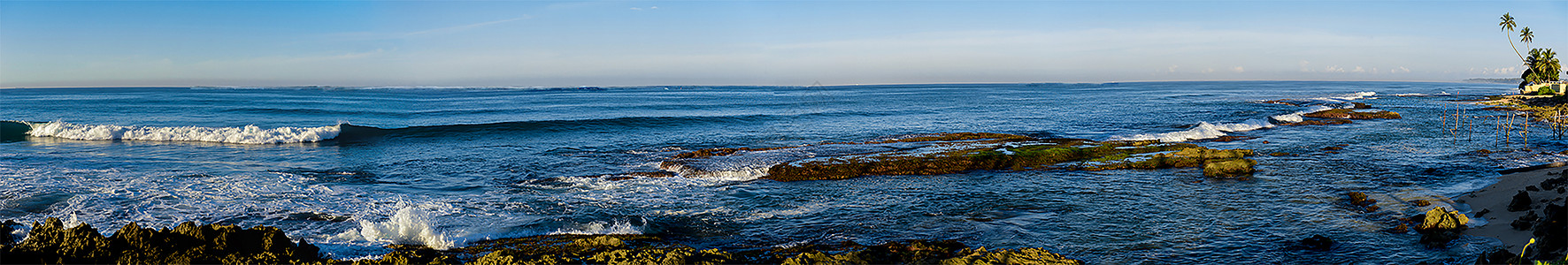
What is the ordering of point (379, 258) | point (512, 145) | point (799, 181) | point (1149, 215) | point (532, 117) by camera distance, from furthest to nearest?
1. point (532, 117)
2. point (512, 145)
3. point (799, 181)
4. point (1149, 215)
5. point (379, 258)

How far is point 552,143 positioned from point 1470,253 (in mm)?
23318

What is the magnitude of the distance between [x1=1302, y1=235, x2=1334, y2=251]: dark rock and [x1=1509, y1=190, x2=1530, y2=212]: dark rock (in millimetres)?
3789

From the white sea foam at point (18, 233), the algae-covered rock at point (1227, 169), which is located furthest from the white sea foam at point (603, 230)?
the algae-covered rock at point (1227, 169)

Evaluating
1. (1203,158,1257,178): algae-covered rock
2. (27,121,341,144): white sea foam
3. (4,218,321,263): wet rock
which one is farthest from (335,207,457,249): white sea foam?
(27,121,341,144): white sea foam

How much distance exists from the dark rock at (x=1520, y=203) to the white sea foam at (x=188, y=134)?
31.9 meters

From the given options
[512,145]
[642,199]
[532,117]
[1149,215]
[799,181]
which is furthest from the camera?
[532,117]

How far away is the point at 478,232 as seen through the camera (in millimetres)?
10555

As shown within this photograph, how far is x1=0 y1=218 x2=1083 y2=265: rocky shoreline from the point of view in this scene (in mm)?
7816

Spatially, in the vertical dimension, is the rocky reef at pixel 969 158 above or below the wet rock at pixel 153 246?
below

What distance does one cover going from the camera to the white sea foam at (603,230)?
1064cm

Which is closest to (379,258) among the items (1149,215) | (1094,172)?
(1149,215)

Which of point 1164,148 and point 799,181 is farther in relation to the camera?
point 1164,148

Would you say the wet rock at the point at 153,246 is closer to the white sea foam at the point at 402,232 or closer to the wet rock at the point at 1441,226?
the white sea foam at the point at 402,232

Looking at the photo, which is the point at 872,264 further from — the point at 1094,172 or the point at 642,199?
the point at 1094,172
